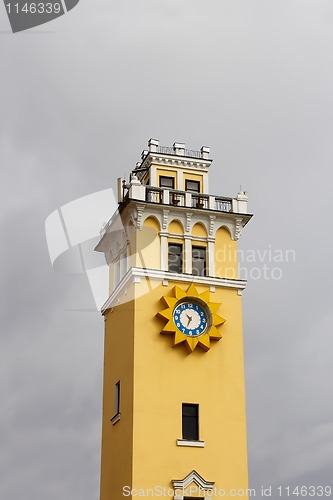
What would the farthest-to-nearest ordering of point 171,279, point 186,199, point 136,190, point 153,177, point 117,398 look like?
point 153,177 < point 186,199 < point 136,190 < point 117,398 < point 171,279

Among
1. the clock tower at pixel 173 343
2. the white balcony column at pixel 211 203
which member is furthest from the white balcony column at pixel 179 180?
the white balcony column at pixel 211 203

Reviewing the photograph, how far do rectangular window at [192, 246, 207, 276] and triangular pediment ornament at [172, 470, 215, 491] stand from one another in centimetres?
931

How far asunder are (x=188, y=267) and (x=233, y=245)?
9.21ft

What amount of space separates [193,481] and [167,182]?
14995mm

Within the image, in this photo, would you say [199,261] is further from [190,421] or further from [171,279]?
[190,421]

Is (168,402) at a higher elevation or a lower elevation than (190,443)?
higher

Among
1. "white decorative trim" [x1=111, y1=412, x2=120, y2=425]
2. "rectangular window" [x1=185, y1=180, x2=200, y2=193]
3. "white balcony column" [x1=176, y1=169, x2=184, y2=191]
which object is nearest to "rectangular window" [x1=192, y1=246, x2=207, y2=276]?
"white balcony column" [x1=176, y1=169, x2=184, y2=191]

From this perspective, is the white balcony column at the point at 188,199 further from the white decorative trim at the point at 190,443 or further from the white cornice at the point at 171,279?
the white decorative trim at the point at 190,443

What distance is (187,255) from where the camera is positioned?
4134 cm

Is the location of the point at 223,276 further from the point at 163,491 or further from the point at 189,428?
the point at 163,491

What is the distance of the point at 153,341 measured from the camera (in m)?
39.1

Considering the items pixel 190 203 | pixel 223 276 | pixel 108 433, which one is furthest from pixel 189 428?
pixel 190 203

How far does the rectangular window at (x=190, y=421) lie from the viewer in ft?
125

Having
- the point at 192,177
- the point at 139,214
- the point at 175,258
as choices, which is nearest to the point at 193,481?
the point at 175,258
